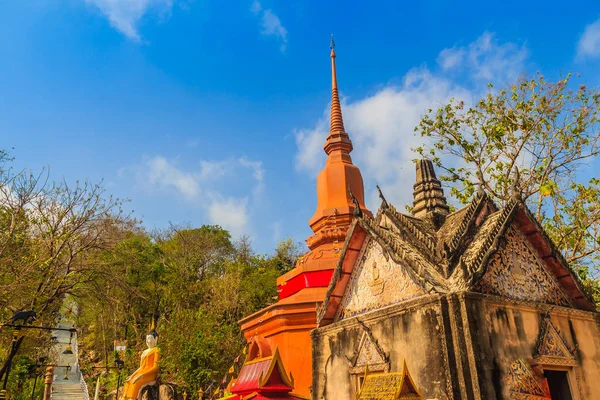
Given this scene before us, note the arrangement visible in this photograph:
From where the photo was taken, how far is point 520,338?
22.0 feet

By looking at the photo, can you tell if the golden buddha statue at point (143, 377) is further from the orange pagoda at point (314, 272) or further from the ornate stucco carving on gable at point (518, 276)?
Result: the ornate stucco carving on gable at point (518, 276)

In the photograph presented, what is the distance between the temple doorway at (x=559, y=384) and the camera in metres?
7.13

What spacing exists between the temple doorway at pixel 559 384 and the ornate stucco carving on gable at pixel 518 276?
1113 mm

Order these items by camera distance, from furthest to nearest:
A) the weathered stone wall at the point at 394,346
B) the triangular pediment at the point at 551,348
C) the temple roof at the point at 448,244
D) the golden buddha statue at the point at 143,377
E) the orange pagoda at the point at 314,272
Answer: the orange pagoda at the point at 314,272 → the golden buddha statue at the point at 143,377 → the temple roof at the point at 448,244 → the triangular pediment at the point at 551,348 → the weathered stone wall at the point at 394,346

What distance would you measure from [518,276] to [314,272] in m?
6.70

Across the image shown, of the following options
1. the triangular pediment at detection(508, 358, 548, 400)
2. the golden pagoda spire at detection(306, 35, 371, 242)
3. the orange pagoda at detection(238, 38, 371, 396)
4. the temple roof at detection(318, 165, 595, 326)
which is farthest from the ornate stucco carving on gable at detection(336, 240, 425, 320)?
the golden pagoda spire at detection(306, 35, 371, 242)

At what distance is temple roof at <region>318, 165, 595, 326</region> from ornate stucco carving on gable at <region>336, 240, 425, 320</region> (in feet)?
0.52

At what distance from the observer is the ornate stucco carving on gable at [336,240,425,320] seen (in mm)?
7461

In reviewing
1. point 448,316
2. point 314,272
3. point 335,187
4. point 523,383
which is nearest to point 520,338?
point 523,383

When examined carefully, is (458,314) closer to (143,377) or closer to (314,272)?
(314,272)

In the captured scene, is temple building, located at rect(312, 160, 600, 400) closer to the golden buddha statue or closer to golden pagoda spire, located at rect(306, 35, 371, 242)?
the golden buddha statue

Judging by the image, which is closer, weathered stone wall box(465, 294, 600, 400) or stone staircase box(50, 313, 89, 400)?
weathered stone wall box(465, 294, 600, 400)

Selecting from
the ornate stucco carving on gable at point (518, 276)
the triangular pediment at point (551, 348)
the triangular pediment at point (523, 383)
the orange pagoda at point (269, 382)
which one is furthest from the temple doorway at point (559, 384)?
the orange pagoda at point (269, 382)

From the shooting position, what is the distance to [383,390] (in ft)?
20.6
